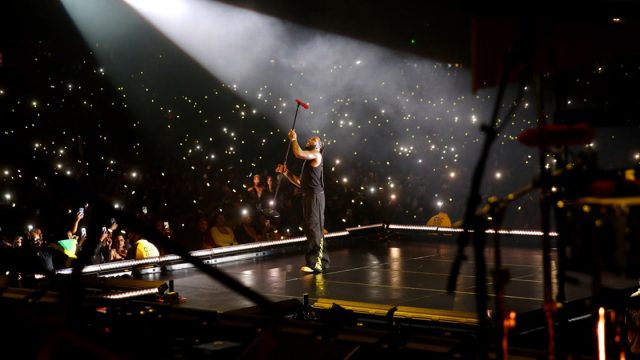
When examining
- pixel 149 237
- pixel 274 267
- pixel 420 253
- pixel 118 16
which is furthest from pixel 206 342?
pixel 118 16

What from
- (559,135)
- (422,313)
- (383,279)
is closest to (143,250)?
(383,279)

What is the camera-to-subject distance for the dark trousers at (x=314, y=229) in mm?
8602

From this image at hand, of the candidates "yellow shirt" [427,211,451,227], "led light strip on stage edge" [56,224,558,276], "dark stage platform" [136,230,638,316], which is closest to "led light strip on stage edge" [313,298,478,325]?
"dark stage platform" [136,230,638,316]

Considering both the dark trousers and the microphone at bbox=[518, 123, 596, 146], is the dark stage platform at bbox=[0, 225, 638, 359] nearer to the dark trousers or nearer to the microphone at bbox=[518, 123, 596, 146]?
the dark trousers

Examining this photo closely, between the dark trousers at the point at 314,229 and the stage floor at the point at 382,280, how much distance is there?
0.21 metres

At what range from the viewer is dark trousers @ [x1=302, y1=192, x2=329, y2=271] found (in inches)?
339

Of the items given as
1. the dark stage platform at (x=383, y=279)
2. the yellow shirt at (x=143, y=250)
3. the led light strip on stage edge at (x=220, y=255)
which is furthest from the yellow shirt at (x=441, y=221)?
the yellow shirt at (x=143, y=250)

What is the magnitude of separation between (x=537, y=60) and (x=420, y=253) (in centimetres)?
733

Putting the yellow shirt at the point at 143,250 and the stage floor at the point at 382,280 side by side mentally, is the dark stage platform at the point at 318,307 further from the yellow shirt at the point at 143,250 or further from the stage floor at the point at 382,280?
the yellow shirt at the point at 143,250

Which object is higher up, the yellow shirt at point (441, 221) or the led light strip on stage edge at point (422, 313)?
the yellow shirt at point (441, 221)

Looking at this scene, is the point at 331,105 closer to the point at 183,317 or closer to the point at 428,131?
the point at 428,131

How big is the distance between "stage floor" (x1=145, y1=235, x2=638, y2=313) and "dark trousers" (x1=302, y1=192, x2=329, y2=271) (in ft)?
0.68

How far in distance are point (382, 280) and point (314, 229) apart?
1.18 m

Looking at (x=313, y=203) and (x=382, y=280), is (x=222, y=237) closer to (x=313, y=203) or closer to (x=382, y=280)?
(x=313, y=203)
